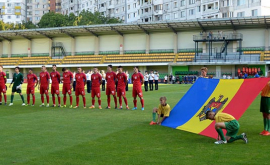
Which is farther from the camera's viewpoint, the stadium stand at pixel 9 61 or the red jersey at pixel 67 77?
the stadium stand at pixel 9 61

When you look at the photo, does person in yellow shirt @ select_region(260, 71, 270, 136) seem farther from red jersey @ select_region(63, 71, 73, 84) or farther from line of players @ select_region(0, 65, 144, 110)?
red jersey @ select_region(63, 71, 73, 84)

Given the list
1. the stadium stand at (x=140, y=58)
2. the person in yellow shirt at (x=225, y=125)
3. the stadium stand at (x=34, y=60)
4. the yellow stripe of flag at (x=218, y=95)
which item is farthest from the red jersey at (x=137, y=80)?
the stadium stand at (x=34, y=60)

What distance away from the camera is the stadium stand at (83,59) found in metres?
63.9

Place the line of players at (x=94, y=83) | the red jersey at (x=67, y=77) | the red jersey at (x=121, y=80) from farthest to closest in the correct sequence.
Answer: the red jersey at (x=67, y=77), the red jersey at (x=121, y=80), the line of players at (x=94, y=83)

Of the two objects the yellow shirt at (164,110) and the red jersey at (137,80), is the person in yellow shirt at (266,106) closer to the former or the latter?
the yellow shirt at (164,110)

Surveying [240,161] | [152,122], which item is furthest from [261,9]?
[240,161]

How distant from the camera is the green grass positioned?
7695 millimetres

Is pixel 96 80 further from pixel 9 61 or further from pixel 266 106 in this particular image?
pixel 9 61

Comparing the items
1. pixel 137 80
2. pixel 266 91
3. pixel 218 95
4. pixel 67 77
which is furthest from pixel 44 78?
pixel 266 91

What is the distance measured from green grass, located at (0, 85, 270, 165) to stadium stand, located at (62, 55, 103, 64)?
50.3 metres

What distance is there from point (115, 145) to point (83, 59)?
2228 inches

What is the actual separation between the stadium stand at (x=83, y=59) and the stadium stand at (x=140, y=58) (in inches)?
71.8

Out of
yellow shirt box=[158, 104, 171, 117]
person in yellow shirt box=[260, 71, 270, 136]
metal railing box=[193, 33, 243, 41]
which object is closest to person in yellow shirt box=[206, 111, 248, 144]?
person in yellow shirt box=[260, 71, 270, 136]

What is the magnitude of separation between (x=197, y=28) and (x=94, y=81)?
4147cm
